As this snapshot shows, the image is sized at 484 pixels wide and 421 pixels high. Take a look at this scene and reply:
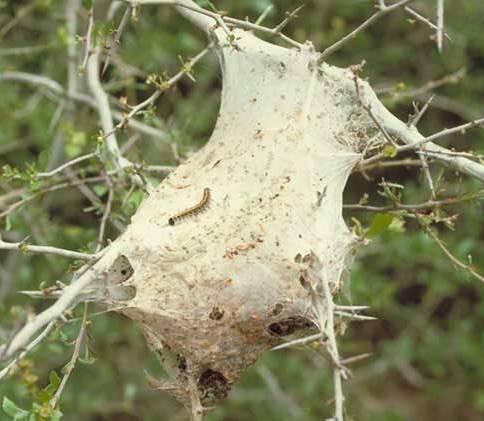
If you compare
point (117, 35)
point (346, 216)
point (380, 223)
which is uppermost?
point (117, 35)

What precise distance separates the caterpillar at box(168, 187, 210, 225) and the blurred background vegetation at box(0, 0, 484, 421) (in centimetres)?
115

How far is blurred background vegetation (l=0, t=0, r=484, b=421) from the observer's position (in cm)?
425

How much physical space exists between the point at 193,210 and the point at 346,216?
2.94 metres

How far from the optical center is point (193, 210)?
8.23 ft

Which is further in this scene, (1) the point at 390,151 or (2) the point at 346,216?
(2) the point at 346,216

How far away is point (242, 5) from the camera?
4.85 meters

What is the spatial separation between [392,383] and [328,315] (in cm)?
476

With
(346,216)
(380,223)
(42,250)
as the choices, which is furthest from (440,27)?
(346,216)

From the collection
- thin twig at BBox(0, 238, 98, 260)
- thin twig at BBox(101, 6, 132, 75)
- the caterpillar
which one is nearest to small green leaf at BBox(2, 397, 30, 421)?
thin twig at BBox(0, 238, 98, 260)

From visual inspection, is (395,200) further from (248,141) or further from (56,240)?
(56,240)

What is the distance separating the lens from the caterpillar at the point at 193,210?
250cm

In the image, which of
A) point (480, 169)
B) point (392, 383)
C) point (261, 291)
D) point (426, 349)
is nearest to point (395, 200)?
point (480, 169)

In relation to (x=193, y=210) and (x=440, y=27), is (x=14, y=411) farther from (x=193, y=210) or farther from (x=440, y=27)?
(x=440, y=27)

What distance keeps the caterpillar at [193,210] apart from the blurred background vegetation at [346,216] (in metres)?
1.15
